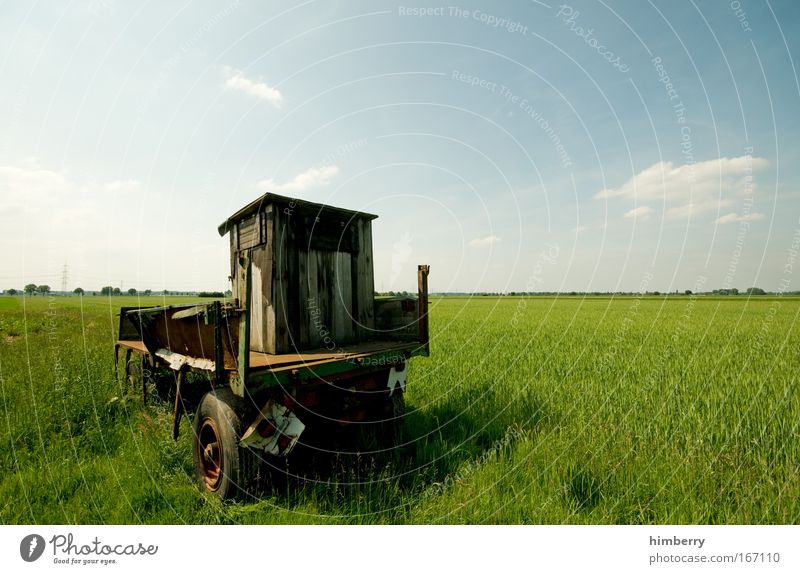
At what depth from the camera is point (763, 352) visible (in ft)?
31.2

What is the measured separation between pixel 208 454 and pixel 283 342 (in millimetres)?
1681

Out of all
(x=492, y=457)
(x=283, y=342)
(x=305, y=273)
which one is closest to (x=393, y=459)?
(x=492, y=457)

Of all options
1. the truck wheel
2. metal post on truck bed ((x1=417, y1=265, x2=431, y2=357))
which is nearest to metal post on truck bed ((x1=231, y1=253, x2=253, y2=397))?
the truck wheel

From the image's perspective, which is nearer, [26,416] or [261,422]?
[261,422]

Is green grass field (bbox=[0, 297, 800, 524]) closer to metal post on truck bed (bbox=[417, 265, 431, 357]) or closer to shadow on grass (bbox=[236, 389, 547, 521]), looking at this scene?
shadow on grass (bbox=[236, 389, 547, 521])

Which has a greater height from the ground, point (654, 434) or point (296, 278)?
point (296, 278)

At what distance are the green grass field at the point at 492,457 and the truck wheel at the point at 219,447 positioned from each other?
0.17 m

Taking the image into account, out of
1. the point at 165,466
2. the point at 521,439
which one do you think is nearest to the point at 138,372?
the point at 165,466

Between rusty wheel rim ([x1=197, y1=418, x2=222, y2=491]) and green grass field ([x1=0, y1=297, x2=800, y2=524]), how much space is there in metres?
0.18

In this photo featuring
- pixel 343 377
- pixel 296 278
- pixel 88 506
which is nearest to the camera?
pixel 88 506

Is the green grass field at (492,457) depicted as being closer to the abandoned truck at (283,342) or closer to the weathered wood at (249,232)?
the abandoned truck at (283,342)

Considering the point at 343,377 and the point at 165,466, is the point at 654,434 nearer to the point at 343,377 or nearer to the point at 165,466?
the point at 343,377

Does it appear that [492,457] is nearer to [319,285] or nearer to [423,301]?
[423,301]

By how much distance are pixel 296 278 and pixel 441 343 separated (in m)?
8.18
